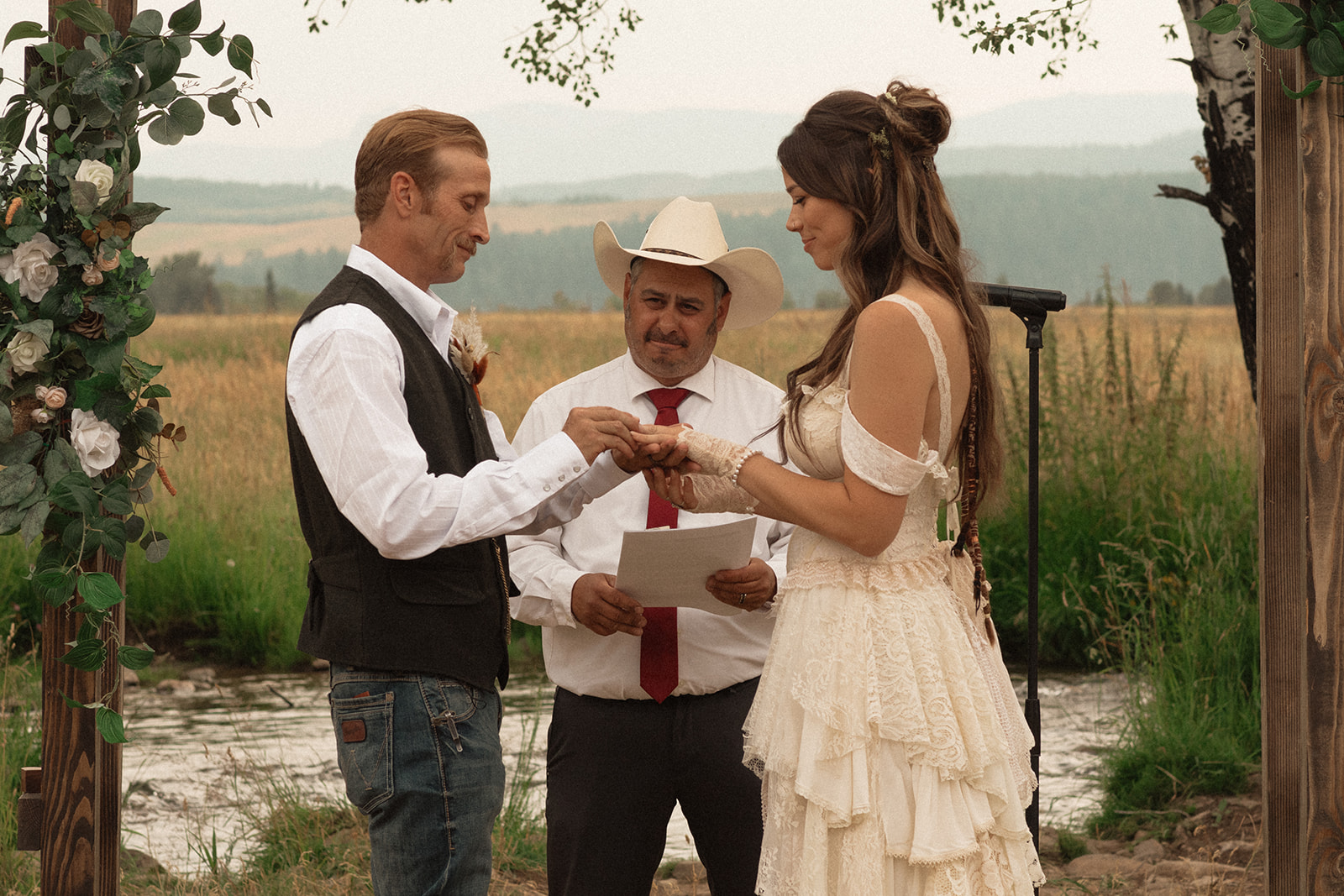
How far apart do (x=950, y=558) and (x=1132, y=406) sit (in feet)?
16.4

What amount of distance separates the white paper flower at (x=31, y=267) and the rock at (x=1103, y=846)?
382 centimetres

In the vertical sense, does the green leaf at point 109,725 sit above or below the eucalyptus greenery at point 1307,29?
below

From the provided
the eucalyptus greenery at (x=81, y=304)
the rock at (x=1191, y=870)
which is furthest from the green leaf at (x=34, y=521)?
the rock at (x=1191, y=870)

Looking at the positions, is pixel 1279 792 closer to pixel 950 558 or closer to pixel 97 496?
pixel 950 558

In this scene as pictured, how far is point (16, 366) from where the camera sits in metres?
2.38

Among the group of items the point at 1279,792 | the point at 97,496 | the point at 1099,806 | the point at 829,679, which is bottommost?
the point at 1099,806

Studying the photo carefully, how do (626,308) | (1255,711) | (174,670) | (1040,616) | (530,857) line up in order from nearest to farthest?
(626,308), (530,857), (1255,711), (1040,616), (174,670)

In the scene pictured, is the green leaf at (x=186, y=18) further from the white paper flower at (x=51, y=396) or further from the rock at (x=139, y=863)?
the rock at (x=139, y=863)

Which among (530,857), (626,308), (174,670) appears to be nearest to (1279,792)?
(626,308)

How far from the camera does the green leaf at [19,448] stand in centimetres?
240

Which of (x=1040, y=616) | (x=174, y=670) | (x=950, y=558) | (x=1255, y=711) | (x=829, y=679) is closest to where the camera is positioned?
(x=829, y=679)

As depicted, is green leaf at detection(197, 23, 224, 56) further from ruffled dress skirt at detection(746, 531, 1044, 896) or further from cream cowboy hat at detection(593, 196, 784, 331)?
ruffled dress skirt at detection(746, 531, 1044, 896)

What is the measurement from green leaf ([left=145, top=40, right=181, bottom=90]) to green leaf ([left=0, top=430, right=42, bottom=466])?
732 millimetres

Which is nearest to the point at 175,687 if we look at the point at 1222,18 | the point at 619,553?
the point at 619,553
